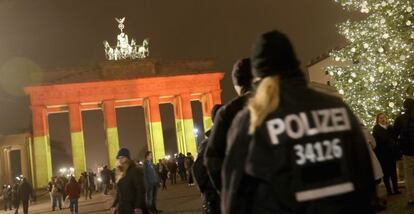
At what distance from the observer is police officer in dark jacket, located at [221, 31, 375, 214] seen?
2504 mm

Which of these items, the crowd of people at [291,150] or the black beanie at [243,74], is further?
the black beanie at [243,74]

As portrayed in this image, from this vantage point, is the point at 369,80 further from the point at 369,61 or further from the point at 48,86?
the point at 48,86

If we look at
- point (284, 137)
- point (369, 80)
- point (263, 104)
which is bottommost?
point (284, 137)

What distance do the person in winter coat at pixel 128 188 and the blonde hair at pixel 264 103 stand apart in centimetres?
488

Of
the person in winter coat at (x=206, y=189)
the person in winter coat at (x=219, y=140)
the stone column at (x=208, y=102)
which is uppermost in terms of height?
the stone column at (x=208, y=102)

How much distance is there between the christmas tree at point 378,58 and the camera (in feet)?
44.2

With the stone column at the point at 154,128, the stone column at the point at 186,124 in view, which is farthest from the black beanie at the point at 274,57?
the stone column at the point at 186,124

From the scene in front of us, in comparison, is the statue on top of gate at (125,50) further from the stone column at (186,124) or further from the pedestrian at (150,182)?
the pedestrian at (150,182)

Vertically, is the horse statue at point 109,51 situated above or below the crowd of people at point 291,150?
above

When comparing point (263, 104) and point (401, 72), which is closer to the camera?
point (263, 104)

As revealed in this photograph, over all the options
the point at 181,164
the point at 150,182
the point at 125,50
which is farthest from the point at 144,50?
the point at 150,182

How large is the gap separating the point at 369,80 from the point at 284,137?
489 inches

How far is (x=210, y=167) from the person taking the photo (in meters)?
3.27

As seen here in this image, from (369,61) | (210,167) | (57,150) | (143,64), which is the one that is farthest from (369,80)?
(57,150)
